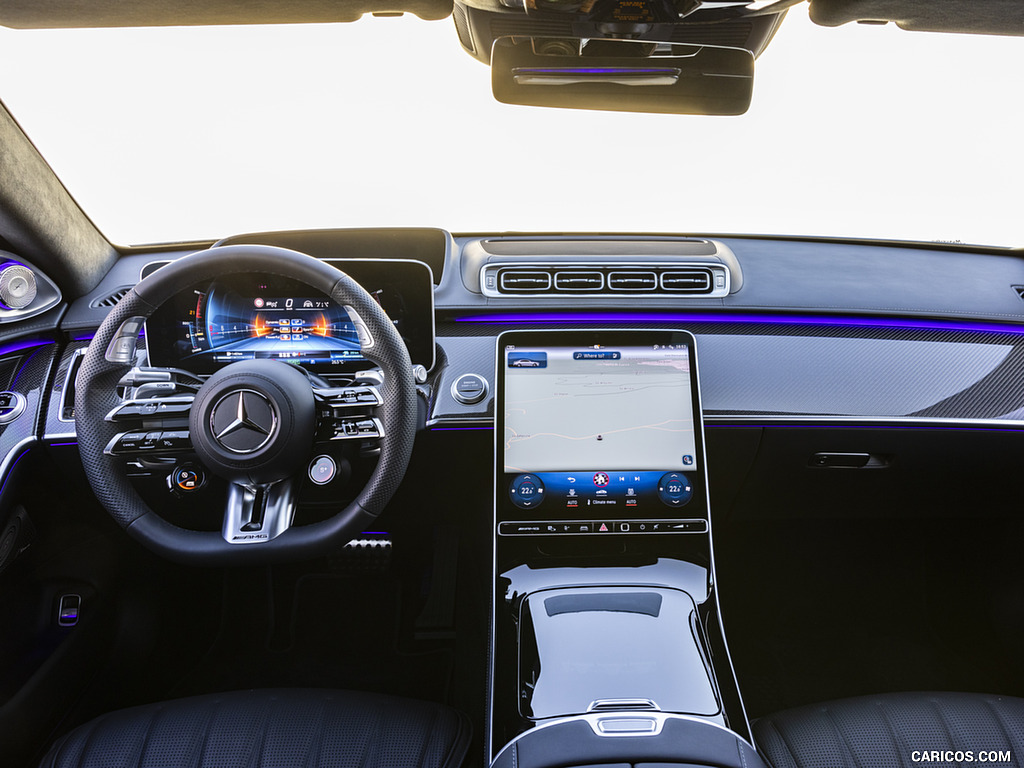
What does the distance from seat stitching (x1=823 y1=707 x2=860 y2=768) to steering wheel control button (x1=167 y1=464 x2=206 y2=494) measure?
1.42 metres

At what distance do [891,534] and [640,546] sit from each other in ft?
4.36

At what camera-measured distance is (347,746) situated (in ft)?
4.34

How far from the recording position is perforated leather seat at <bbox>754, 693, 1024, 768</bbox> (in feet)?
4.24

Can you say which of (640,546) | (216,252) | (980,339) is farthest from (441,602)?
(980,339)

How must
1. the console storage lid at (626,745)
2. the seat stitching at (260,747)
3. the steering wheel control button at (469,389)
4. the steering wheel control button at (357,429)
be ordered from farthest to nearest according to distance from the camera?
1. the steering wheel control button at (469,389)
2. the steering wheel control button at (357,429)
3. the seat stitching at (260,747)
4. the console storage lid at (626,745)

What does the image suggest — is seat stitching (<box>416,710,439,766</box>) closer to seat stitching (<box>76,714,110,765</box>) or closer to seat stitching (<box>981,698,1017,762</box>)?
seat stitching (<box>76,714,110,765</box>)

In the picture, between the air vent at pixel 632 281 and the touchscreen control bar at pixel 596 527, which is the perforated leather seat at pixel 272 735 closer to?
the touchscreen control bar at pixel 596 527

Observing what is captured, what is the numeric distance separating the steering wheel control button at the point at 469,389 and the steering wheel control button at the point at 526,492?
252mm

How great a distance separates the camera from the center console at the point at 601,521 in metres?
1.38

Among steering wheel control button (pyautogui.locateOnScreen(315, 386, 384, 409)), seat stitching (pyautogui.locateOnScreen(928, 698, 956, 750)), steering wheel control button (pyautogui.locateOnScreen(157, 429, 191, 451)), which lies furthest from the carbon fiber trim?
seat stitching (pyautogui.locateOnScreen(928, 698, 956, 750))

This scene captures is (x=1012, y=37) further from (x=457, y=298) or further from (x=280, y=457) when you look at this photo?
(x=280, y=457)

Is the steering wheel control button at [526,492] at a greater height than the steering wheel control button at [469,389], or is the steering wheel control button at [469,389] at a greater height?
the steering wheel control button at [469,389]

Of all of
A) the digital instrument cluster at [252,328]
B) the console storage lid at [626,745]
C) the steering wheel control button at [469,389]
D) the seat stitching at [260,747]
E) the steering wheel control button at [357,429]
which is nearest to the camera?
the console storage lid at [626,745]

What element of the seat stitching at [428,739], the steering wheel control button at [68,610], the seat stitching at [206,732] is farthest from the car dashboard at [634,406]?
the seat stitching at [206,732]
